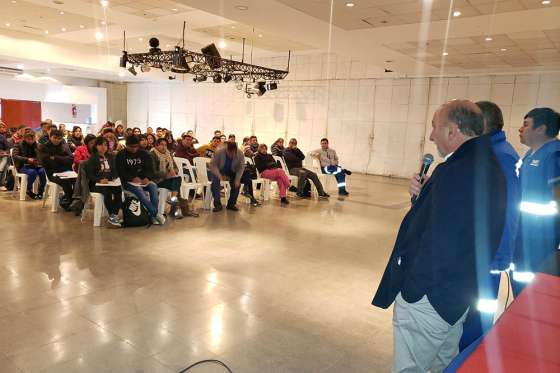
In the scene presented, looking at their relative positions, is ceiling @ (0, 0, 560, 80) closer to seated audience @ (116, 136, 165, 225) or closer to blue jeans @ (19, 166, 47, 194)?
seated audience @ (116, 136, 165, 225)

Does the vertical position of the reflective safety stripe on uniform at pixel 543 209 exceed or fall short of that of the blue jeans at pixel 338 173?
it exceeds it

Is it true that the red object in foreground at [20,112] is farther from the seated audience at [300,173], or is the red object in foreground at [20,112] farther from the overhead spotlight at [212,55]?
the seated audience at [300,173]

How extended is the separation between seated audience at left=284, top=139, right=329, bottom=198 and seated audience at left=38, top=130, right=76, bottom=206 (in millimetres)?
4363

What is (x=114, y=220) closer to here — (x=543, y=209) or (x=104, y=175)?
(x=104, y=175)

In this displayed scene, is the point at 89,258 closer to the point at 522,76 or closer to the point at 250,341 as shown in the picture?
the point at 250,341

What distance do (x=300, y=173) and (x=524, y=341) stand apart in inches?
Result: 307

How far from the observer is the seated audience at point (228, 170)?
23.1ft

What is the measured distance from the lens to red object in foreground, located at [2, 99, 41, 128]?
17.7m

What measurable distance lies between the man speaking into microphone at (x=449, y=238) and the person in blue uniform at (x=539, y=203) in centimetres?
111

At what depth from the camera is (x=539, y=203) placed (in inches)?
100

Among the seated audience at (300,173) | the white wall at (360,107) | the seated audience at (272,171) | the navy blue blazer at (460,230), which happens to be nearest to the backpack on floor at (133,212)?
the seated audience at (272,171)

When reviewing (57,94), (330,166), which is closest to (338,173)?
(330,166)

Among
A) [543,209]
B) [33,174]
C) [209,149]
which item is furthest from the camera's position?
[209,149]

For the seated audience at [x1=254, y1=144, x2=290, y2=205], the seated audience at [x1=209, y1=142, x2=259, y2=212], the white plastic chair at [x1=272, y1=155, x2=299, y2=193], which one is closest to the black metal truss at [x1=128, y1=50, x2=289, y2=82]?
the white plastic chair at [x1=272, y1=155, x2=299, y2=193]
